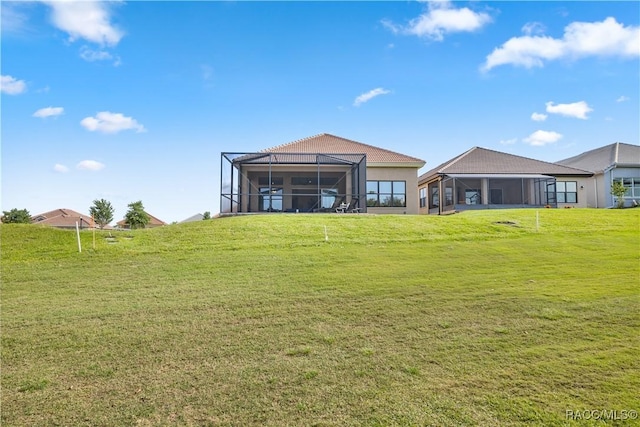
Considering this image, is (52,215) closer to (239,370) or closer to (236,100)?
(236,100)

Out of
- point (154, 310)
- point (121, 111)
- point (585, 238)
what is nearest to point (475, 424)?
point (154, 310)

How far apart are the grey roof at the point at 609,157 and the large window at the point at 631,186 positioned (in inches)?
43.1

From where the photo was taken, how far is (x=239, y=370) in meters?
4.79

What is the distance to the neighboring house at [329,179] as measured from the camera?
75.3 feet

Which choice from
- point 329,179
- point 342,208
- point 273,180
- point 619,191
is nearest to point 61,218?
point 273,180

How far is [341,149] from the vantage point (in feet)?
86.6

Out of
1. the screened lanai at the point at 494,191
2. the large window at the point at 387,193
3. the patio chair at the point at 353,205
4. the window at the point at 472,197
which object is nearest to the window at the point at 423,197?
the screened lanai at the point at 494,191

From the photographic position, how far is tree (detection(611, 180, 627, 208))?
27248mm

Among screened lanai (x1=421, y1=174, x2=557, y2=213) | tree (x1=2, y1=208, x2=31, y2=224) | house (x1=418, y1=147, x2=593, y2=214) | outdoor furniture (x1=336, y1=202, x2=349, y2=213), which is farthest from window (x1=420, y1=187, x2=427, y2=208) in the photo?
tree (x1=2, y1=208, x2=31, y2=224)

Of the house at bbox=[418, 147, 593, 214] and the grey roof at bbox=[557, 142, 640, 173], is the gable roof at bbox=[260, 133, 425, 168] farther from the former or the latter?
the grey roof at bbox=[557, 142, 640, 173]

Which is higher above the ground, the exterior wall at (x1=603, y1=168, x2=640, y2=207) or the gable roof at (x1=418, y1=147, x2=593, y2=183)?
the gable roof at (x1=418, y1=147, x2=593, y2=183)

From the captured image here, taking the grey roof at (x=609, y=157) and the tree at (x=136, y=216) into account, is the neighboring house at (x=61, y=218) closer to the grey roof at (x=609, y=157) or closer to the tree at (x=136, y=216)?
the tree at (x=136, y=216)

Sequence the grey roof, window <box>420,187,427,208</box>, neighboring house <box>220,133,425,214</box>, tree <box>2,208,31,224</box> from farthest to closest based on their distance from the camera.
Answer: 1. tree <box>2,208,31,224</box>
2. window <box>420,187,427,208</box>
3. the grey roof
4. neighboring house <box>220,133,425,214</box>

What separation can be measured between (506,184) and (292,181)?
15.2m
